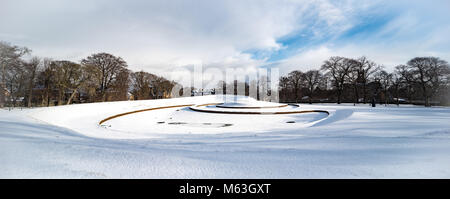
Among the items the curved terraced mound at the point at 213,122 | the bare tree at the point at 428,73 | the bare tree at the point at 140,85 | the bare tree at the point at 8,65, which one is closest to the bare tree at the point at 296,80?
the bare tree at the point at 428,73

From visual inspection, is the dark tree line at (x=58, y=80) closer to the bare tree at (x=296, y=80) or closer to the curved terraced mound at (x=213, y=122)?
the curved terraced mound at (x=213, y=122)

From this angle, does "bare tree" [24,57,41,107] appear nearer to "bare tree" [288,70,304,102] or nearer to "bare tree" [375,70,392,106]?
"bare tree" [288,70,304,102]

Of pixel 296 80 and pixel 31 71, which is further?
pixel 296 80

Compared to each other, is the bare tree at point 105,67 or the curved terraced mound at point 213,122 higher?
the bare tree at point 105,67

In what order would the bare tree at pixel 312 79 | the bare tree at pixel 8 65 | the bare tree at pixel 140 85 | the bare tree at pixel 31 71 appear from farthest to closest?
the bare tree at pixel 312 79 < the bare tree at pixel 140 85 < the bare tree at pixel 31 71 < the bare tree at pixel 8 65

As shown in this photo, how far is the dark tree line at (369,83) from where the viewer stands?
19.8 m

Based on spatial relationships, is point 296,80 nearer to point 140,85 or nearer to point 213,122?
point 213,122

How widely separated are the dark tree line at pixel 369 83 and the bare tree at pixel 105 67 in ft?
95.6

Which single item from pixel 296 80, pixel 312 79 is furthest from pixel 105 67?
pixel 312 79

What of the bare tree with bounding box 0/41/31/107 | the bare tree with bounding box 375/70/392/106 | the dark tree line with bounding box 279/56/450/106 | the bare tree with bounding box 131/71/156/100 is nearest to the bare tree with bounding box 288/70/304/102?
the dark tree line with bounding box 279/56/450/106

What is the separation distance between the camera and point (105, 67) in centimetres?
1975

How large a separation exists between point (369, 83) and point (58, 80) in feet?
133

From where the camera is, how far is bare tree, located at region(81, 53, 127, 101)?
760 inches

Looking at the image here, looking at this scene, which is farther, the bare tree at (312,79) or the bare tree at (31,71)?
the bare tree at (312,79)
